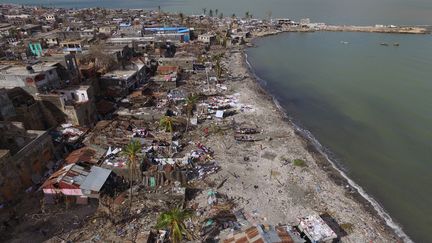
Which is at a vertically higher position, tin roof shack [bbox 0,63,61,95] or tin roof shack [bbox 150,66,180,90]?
tin roof shack [bbox 0,63,61,95]

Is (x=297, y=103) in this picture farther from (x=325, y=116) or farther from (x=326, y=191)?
(x=326, y=191)

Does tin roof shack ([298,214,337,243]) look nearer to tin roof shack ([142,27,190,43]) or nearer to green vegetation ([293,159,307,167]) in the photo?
green vegetation ([293,159,307,167])

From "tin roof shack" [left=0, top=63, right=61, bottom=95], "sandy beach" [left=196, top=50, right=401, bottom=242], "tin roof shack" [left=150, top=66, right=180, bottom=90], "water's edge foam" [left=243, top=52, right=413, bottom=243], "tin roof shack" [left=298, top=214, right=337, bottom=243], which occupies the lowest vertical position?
"water's edge foam" [left=243, top=52, right=413, bottom=243]

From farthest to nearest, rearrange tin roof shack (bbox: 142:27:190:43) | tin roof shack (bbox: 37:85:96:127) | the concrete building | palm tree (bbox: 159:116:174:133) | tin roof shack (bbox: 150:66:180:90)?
1. tin roof shack (bbox: 142:27:190:43)
2. tin roof shack (bbox: 150:66:180:90)
3. tin roof shack (bbox: 37:85:96:127)
4. palm tree (bbox: 159:116:174:133)
5. the concrete building

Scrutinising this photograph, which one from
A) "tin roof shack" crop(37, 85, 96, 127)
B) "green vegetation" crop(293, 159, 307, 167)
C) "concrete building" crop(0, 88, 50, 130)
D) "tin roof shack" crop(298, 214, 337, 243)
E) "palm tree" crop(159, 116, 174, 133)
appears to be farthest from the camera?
"tin roof shack" crop(37, 85, 96, 127)

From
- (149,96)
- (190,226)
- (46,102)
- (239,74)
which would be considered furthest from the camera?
(239,74)

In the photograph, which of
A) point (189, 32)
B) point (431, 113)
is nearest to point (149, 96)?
point (431, 113)

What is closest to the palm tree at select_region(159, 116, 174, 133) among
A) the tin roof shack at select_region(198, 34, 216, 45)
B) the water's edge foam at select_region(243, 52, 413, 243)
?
the water's edge foam at select_region(243, 52, 413, 243)
